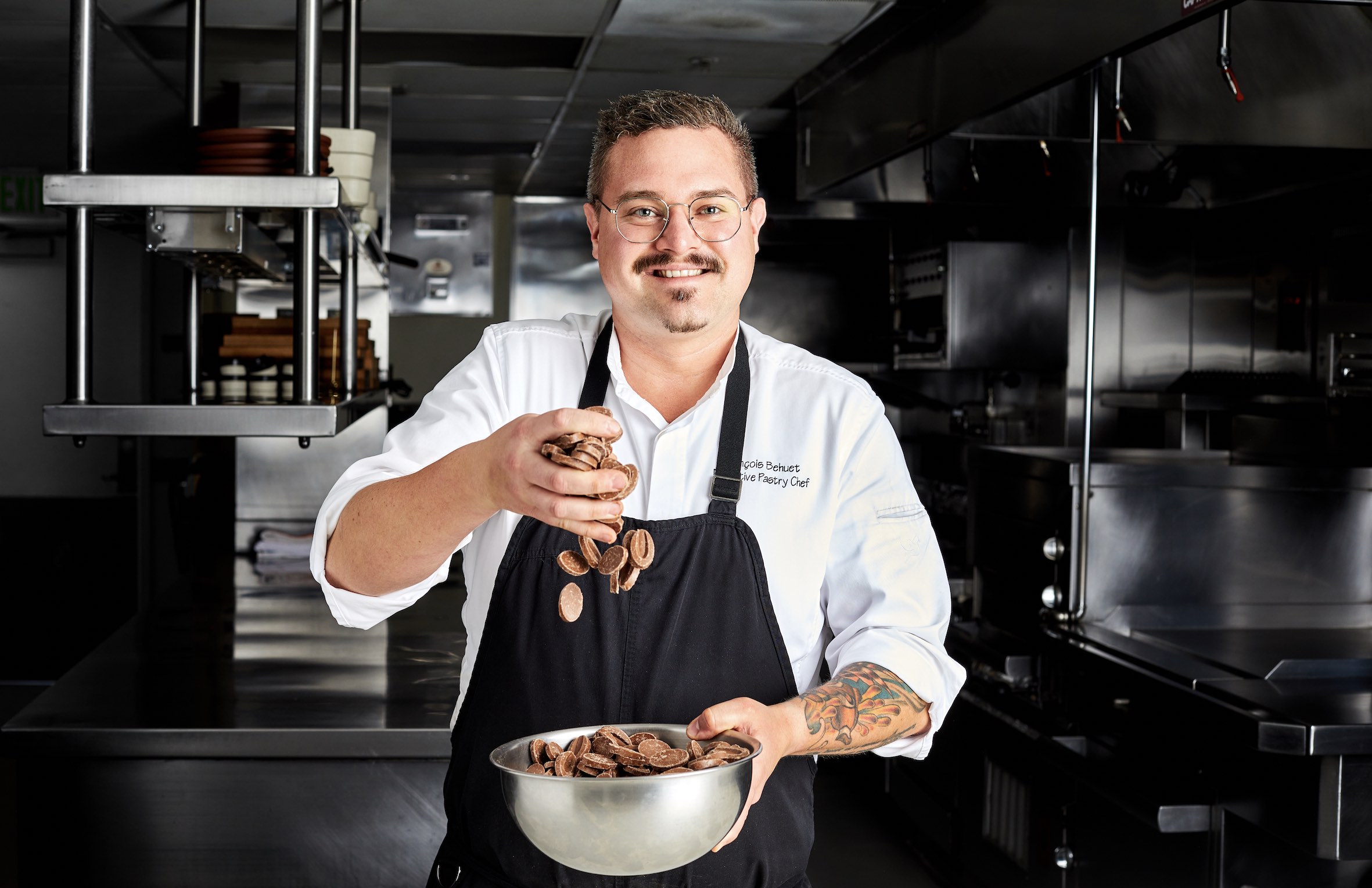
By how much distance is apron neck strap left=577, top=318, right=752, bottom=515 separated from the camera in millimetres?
1629

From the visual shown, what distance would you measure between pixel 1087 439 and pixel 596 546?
6.15 ft

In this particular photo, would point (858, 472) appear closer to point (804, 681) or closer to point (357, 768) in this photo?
point (804, 681)

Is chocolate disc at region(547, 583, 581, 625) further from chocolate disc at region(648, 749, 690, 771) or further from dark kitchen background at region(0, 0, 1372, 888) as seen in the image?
dark kitchen background at region(0, 0, 1372, 888)

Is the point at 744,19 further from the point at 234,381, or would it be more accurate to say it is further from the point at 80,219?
the point at 80,219

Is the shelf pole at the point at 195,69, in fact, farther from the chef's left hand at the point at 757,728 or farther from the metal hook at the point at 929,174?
the metal hook at the point at 929,174

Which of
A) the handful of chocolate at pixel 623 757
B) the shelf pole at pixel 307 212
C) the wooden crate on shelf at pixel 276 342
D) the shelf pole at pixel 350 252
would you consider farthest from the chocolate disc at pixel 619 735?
the shelf pole at pixel 350 252

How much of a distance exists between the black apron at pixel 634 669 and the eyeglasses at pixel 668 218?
295 millimetres

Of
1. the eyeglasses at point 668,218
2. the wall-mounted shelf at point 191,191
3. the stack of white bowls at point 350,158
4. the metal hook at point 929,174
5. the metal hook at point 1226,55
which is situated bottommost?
the eyeglasses at point 668,218

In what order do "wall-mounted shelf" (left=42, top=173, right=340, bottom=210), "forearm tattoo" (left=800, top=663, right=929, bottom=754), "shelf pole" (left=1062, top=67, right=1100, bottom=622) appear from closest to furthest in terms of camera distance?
1. "forearm tattoo" (left=800, top=663, right=929, bottom=754)
2. "wall-mounted shelf" (left=42, top=173, right=340, bottom=210)
3. "shelf pole" (left=1062, top=67, right=1100, bottom=622)

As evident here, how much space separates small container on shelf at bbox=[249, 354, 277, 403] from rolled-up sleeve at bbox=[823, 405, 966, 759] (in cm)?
211

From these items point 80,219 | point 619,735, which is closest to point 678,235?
point 619,735

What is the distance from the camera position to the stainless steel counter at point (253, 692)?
2.26 m

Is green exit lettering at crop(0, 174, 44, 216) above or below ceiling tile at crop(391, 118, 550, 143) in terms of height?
below

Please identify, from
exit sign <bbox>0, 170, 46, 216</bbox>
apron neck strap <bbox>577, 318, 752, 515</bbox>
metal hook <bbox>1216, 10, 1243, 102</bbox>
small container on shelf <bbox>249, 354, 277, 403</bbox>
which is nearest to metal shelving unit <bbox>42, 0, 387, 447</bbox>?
small container on shelf <bbox>249, 354, 277, 403</bbox>
